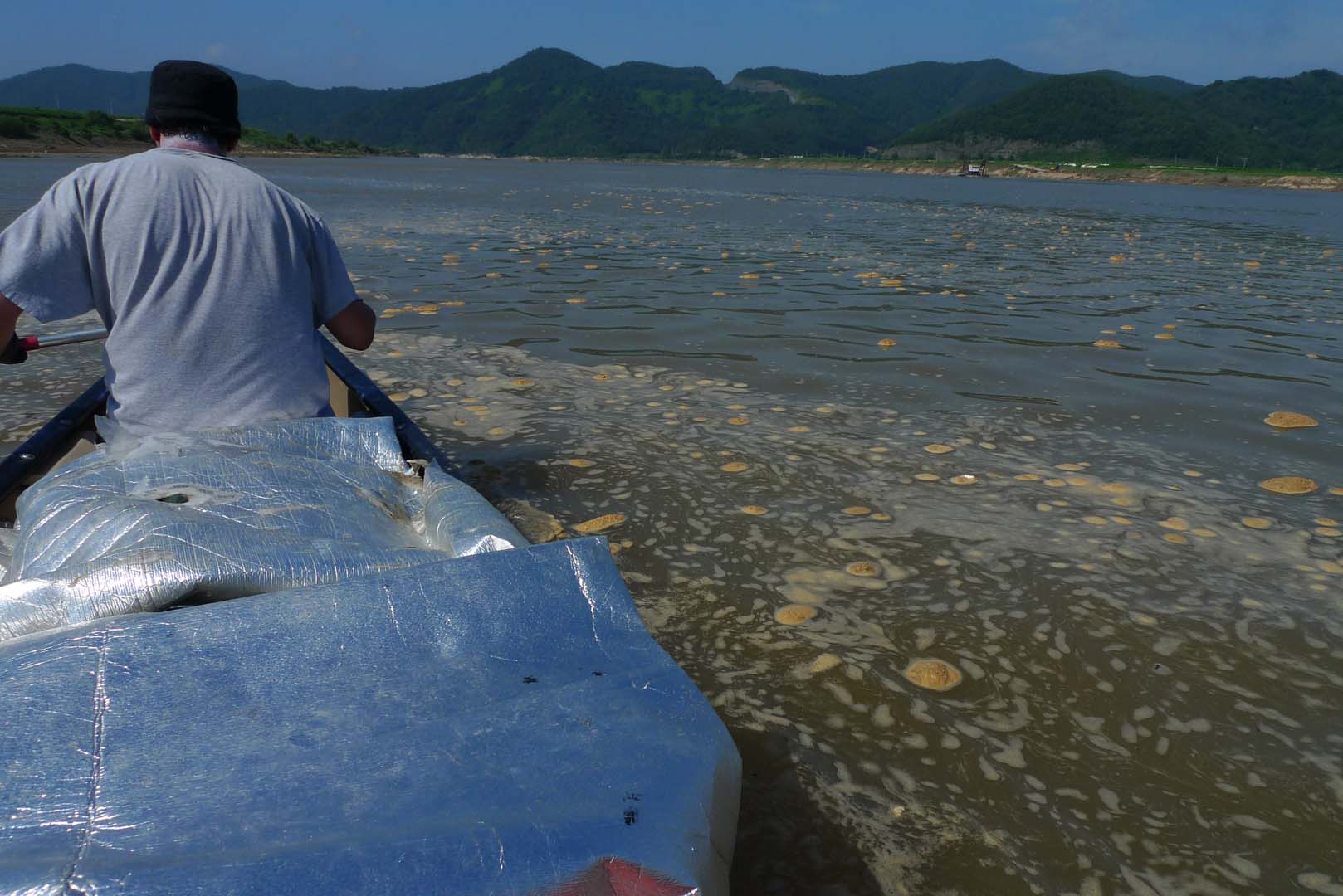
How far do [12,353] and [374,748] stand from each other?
2991 millimetres

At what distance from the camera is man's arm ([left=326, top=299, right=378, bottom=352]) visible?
3379mm

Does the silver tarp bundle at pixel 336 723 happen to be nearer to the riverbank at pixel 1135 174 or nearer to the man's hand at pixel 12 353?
the man's hand at pixel 12 353

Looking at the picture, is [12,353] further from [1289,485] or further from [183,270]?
[1289,485]

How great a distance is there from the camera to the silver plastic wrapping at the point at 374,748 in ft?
4.08

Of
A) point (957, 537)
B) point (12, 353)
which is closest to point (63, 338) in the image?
point (12, 353)

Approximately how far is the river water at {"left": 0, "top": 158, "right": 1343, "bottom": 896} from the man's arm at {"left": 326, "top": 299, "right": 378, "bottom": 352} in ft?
5.05

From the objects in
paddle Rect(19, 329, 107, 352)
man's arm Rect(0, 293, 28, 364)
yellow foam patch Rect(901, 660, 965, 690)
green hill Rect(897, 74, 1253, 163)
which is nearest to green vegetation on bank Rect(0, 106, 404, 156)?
paddle Rect(19, 329, 107, 352)

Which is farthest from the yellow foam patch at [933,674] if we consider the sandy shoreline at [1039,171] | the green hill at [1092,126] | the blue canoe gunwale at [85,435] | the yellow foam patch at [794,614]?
the green hill at [1092,126]

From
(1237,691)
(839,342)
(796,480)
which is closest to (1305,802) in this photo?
(1237,691)

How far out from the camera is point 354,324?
3432 mm

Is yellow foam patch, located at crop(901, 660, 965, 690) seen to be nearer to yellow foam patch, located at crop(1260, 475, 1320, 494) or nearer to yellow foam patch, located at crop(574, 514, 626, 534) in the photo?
yellow foam patch, located at crop(574, 514, 626, 534)

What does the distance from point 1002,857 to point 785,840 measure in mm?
610

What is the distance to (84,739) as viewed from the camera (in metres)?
1.37

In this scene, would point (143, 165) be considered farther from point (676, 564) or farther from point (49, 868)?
point (676, 564)
